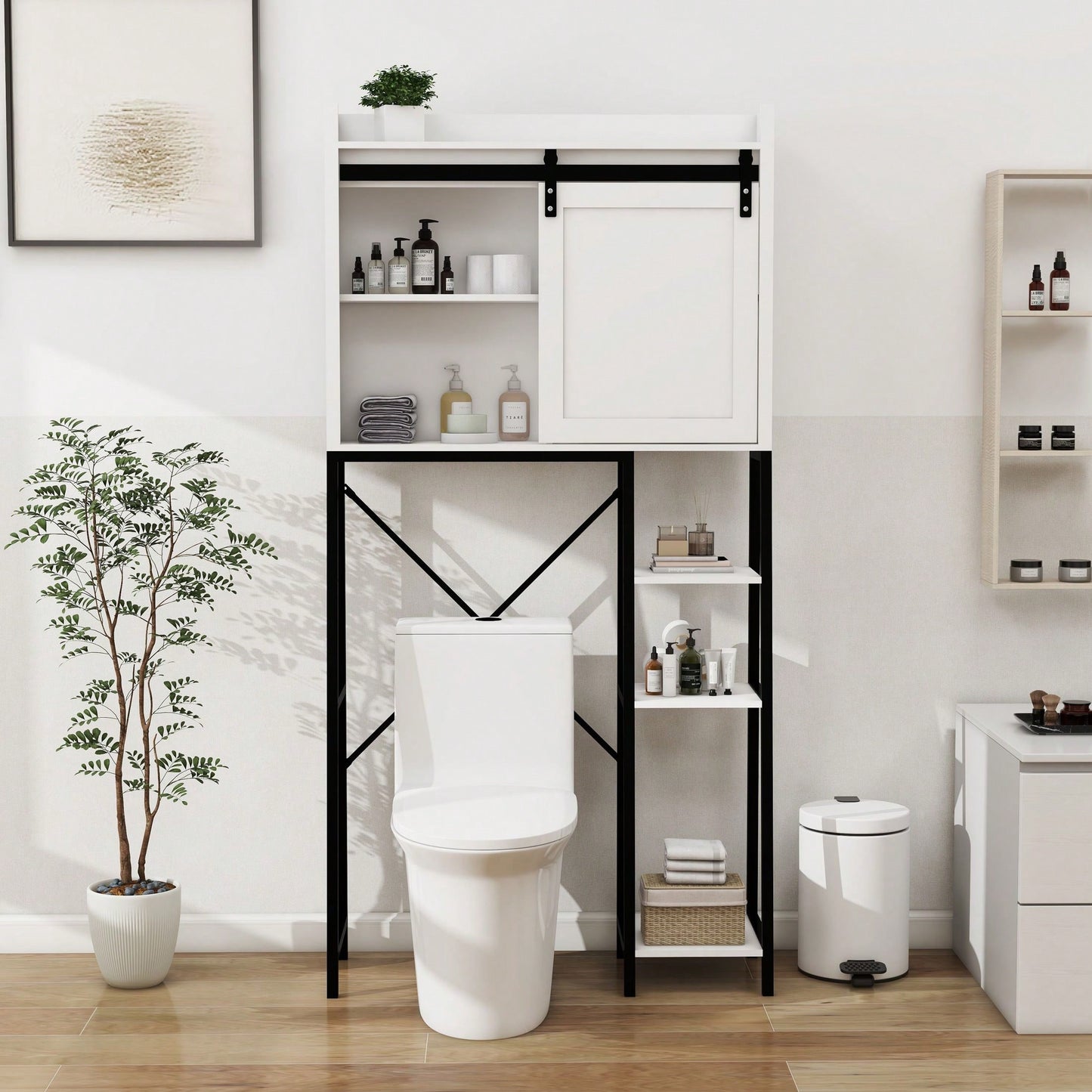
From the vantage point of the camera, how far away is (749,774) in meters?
3.20

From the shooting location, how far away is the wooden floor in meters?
2.56

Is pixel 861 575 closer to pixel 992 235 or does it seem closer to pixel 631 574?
pixel 631 574

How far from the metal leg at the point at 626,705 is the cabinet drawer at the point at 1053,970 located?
91 cm

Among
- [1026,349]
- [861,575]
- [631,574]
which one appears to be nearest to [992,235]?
[1026,349]

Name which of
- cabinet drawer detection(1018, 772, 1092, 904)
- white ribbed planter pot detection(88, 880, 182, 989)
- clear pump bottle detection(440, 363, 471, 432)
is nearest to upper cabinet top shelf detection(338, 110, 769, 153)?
clear pump bottle detection(440, 363, 471, 432)

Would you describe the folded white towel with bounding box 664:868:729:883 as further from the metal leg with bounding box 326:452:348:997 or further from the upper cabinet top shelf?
the upper cabinet top shelf

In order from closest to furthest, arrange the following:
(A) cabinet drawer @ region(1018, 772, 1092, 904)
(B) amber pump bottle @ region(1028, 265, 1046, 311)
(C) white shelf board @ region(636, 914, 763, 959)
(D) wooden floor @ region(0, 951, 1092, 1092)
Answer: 1. (D) wooden floor @ region(0, 951, 1092, 1092)
2. (A) cabinet drawer @ region(1018, 772, 1092, 904)
3. (C) white shelf board @ region(636, 914, 763, 959)
4. (B) amber pump bottle @ region(1028, 265, 1046, 311)

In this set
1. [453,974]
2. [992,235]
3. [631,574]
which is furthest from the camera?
[992,235]

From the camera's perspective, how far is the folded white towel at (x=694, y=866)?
3.04 metres

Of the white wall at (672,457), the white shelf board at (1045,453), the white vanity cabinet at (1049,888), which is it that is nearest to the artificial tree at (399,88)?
the white wall at (672,457)

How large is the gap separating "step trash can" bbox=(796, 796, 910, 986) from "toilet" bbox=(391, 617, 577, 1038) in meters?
0.67

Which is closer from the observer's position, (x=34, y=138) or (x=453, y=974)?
(x=453, y=974)

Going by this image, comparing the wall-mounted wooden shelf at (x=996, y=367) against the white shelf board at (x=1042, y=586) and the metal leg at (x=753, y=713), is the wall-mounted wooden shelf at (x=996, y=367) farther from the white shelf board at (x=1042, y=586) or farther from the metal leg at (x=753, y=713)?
the metal leg at (x=753, y=713)

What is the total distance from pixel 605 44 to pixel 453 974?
7.78ft
